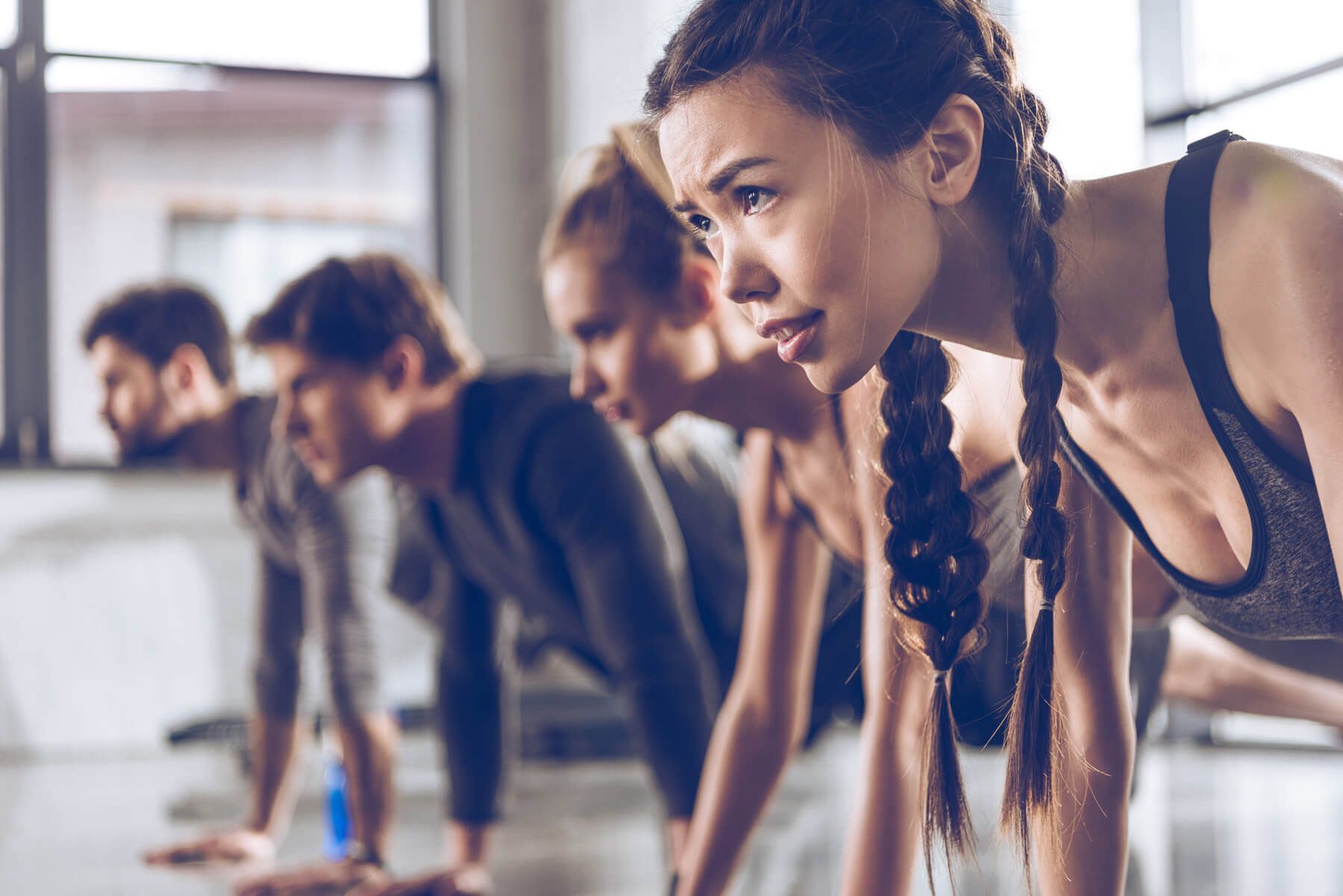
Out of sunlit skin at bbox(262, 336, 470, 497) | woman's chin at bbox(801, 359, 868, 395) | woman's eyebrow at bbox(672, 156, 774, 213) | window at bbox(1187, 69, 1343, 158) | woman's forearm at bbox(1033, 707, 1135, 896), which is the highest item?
window at bbox(1187, 69, 1343, 158)

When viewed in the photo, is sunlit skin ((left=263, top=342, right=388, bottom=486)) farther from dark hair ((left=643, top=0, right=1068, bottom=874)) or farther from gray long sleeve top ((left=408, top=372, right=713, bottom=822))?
dark hair ((left=643, top=0, right=1068, bottom=874))

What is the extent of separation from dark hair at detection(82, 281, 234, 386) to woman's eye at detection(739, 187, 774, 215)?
149cm

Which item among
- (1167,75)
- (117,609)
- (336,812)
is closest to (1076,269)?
(336,812)

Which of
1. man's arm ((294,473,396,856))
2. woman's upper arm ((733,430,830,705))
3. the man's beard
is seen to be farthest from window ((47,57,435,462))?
woman's upper arm ((733,430,830,705))

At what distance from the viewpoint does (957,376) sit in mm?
760

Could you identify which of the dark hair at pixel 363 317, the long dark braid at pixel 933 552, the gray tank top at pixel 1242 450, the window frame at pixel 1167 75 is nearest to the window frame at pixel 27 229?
the dark hair at pixel 363 317

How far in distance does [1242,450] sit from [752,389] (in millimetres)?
536

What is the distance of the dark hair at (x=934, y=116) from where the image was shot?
63cm

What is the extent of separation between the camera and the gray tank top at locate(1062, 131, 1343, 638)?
627mm

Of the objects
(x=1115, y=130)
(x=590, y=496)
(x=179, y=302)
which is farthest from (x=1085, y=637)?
(x=1115, y=130)

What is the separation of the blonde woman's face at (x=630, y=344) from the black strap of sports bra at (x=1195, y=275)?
1.88 feet

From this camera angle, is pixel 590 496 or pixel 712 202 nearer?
pixel 712 202

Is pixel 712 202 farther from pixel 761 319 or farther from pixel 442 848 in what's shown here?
pixel 442 848

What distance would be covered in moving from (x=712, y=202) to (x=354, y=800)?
1.09m
